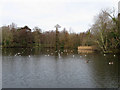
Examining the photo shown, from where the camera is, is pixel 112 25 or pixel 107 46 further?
pixel 107 46

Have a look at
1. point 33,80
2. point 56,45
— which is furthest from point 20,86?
point 56,45

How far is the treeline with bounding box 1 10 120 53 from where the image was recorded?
28431 millimetres

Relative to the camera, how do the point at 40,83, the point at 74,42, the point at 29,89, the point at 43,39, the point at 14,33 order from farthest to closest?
the point at 43,39, the point at 14,33, the point at 74,42, the point at 40,83, the point at 29,89

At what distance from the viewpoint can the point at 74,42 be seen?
4841 centimetres

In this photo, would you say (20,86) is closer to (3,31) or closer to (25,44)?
(3,31)

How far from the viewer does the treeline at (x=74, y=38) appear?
28.4 metres

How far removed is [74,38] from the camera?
159 feet

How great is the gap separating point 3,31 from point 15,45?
Result: 719 cm

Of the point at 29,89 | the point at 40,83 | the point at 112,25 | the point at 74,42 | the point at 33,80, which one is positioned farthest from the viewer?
the point at 74,42

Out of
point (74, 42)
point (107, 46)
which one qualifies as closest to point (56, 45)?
point (74, 42)

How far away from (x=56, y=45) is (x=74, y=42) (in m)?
8.02

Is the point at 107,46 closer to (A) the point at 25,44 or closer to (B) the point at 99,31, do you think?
(B) the point at 99,31

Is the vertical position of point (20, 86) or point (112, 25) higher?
point (112, 25)

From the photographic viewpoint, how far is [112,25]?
27.7m
